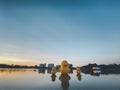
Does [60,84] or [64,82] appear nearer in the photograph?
[60,84]

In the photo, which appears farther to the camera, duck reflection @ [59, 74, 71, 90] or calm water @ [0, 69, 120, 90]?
calm water @ [0, 69, 120, 90]

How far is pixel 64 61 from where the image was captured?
6956 cm

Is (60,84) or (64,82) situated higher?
(64,82)

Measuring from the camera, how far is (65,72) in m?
71.1

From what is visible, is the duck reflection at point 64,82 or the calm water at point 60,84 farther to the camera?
the calm water at point 60,84

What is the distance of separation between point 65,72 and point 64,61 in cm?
376
